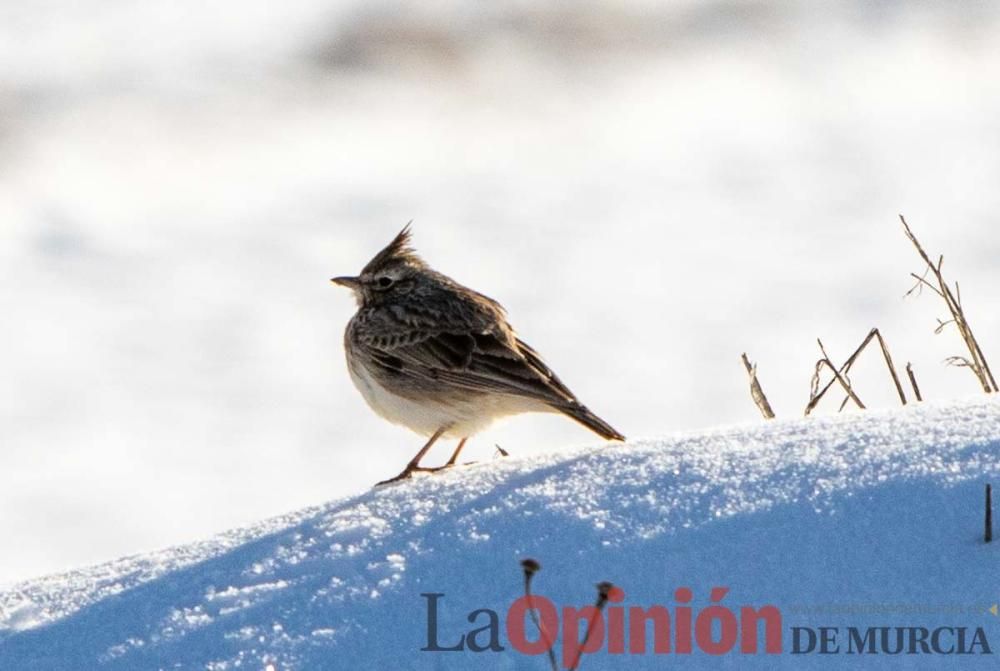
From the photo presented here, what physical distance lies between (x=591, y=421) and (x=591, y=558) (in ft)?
6.85

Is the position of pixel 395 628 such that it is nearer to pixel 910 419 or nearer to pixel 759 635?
pixel 759 635

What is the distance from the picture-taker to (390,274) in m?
7.49

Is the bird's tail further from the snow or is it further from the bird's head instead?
the bird's head

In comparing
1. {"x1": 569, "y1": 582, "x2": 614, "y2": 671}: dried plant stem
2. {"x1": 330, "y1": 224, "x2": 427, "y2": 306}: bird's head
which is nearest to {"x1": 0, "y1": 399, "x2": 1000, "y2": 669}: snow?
{"x1": 569, "y1": 582, "x2": 614, "y2": 671}: dried plant stem

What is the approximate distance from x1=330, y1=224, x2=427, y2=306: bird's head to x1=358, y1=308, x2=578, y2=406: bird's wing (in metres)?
0.45

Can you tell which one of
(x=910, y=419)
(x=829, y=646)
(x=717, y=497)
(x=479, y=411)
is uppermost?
(x=479, y=411)

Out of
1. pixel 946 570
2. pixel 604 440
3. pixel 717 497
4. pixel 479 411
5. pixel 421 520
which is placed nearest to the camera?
pixel 946 570

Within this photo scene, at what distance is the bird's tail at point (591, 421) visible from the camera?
570 cm

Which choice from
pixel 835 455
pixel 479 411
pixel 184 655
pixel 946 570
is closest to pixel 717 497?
pixel 835 455

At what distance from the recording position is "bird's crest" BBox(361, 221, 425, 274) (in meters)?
7.54

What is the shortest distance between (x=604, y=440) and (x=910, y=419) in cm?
147

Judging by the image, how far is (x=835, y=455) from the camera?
428 cm

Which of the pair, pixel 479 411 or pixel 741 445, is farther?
pixel 479 411

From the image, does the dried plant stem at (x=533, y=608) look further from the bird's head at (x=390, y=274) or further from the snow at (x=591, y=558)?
the bird's head at (x=390, y=274)
